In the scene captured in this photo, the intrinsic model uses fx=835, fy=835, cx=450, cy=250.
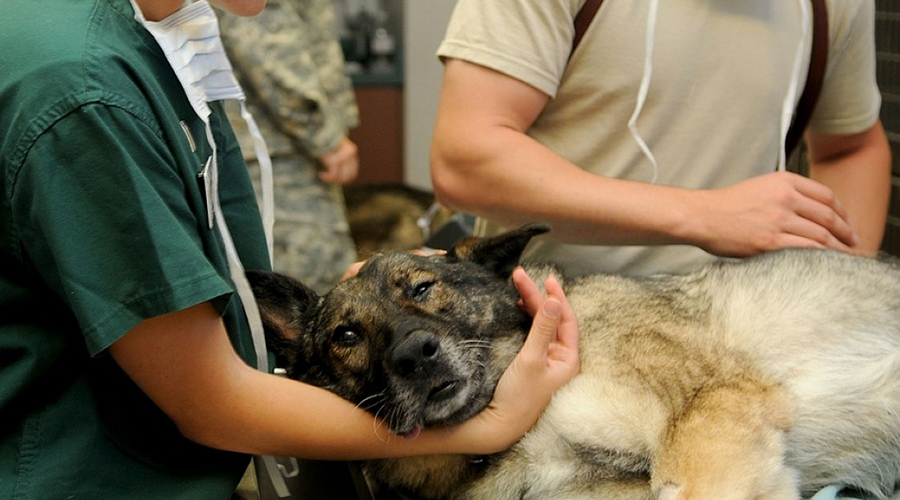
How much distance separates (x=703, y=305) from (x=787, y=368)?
22 centimetres

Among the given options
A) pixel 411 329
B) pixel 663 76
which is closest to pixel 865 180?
pixel 663 76

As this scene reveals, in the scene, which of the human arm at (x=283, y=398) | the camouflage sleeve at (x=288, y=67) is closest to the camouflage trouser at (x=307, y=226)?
the camouflage sleeve at (x=288, y=67)

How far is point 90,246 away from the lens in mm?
1072

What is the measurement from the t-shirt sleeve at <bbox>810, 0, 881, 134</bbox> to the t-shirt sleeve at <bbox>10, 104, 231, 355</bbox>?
1.65 metres

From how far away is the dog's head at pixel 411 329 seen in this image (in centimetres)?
147

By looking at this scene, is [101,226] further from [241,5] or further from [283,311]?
[283,311]

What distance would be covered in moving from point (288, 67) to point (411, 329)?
1997 mm

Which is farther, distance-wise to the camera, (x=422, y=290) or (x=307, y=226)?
(x=307, y=226)

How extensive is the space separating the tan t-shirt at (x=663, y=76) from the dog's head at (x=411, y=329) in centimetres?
38

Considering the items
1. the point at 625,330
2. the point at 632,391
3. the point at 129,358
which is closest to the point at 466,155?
the point at 625,330

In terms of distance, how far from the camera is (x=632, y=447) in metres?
1.43

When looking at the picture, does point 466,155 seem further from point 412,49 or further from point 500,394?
point 412,49

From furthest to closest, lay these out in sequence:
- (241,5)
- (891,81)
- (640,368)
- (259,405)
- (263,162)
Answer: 1. (891,81)
2. (263,162)
3. (640,368)
4. (241,5)
5. (259,405)

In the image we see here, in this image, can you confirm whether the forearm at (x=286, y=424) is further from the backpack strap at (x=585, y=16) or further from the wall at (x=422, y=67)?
the wall at (x=422, y=67)
